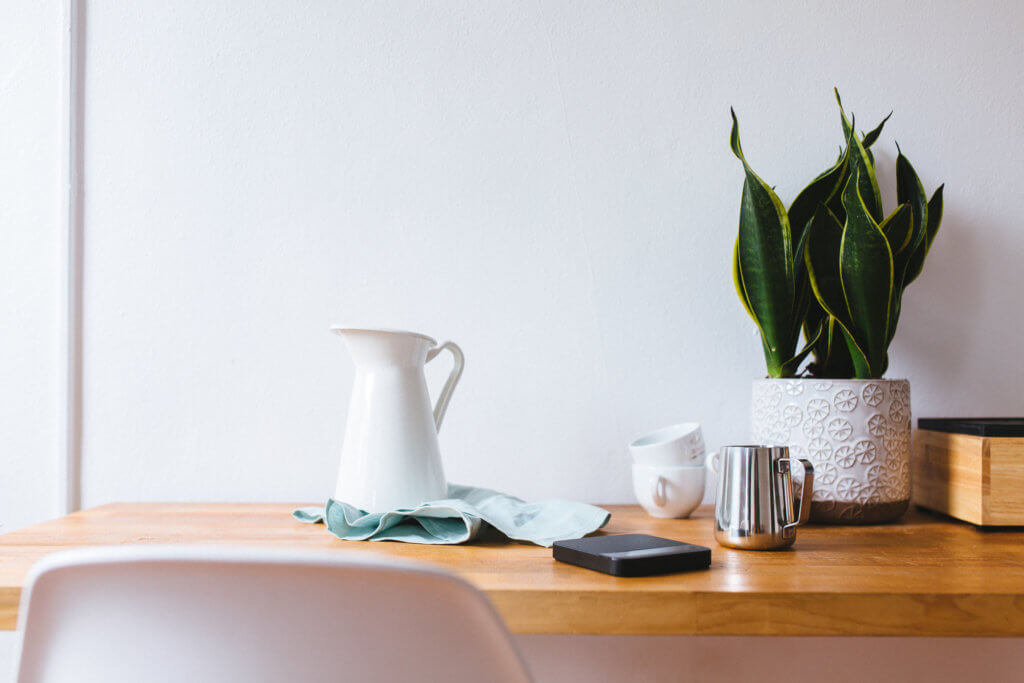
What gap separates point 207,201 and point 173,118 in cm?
13

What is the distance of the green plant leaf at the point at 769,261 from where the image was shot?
98 cm

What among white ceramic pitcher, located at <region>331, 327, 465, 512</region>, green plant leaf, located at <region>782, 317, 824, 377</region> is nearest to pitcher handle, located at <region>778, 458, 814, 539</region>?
green plant leaf, located at <region>782, 317, 824, 377</region>

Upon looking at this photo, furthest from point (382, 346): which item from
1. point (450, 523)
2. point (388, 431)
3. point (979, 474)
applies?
point (979, 474)

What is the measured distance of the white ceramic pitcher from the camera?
891mm

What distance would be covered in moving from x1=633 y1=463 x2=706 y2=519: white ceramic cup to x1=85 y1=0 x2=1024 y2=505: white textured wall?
0.16m

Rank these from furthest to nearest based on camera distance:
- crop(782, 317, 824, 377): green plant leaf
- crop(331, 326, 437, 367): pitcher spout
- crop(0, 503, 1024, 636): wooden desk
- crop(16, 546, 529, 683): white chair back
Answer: crop(782, 317, 824, 377): green plant leaf → crop(331, 326, 437, 367): pitcher spout → crop(0, 503, 1024, 636): wooden desk → crop(16, 546, 529, 683): white chair back

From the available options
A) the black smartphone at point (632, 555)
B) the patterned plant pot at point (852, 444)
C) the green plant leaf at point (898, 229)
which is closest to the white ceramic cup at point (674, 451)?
the patterned plant pot at point (852, 444)

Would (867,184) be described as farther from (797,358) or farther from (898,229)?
(797,358)

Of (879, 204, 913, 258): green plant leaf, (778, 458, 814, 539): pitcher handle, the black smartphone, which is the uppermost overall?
(879, 204, 913, 258): green plant leaf

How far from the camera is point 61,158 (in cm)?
118

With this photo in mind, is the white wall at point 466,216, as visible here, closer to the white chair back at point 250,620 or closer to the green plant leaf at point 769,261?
the green plant leaf at point 769,261

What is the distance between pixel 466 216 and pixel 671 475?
47cm

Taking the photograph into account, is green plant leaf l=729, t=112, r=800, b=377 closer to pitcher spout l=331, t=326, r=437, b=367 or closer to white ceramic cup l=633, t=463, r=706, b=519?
white ceramic cup l=633, t=463, r=706, b=519

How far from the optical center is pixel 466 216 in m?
1.17
